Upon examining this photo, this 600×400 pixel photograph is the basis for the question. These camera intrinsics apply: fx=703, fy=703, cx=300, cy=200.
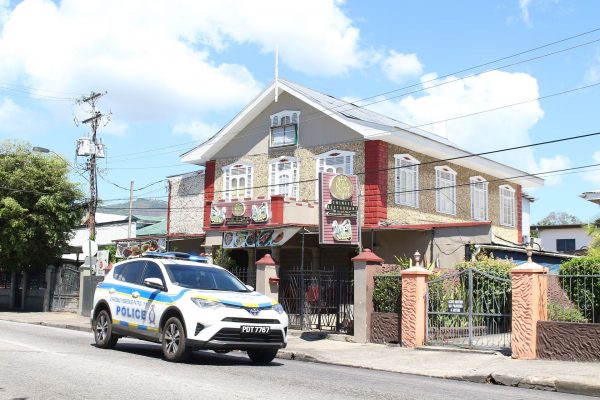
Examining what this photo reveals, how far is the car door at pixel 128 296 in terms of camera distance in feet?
41.2

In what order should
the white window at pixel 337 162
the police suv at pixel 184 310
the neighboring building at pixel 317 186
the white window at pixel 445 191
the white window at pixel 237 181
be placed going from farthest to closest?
the white window at pixel 237 181 → the white window at pixel 445 191 → the white window at pixel 337 162 → the neighboring building at pixel 317 186 → the police suv at pixel 184 310

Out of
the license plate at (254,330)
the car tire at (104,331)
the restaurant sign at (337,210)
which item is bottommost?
the car tire at (104,331)

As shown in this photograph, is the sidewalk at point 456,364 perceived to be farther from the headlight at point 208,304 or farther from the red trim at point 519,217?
the red trim at point 519,217

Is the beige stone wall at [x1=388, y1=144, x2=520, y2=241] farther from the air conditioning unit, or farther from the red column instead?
the air conditioning unit

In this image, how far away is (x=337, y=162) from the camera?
28.2m

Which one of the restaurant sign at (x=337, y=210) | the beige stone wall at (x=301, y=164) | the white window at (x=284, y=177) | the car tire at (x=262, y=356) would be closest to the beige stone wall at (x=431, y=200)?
the beige stone wall at (x=301, y=164)

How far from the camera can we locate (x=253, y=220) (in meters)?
26.9

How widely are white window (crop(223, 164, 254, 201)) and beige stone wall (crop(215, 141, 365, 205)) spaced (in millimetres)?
241

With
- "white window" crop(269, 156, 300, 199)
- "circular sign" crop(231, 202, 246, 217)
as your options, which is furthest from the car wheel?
"white window" crop(269, 156, 300, 199)

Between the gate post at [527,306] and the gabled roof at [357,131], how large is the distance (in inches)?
523

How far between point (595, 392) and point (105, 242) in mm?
43969

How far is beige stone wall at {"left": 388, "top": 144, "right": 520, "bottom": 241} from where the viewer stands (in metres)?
27.6

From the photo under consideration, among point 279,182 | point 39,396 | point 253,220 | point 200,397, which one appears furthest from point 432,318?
point 279,182

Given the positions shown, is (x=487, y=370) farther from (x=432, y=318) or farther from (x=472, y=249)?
(x=472, y=249)
